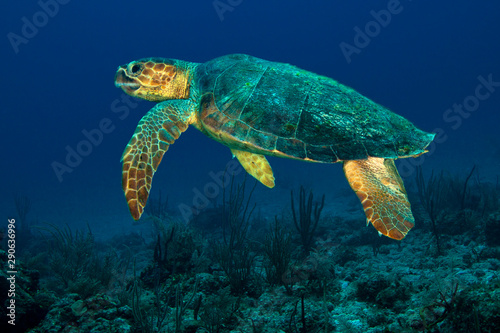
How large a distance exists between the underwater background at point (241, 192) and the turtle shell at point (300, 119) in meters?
1.57

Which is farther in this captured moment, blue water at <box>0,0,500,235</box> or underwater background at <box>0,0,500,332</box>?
blue water at <box>0,0,500,235</box>

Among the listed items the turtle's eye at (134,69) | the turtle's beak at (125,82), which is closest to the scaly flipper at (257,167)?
the turtle's beak at (125,82)

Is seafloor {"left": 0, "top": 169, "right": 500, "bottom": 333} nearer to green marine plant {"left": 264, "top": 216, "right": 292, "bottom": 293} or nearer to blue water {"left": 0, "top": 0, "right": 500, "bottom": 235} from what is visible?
green marine plant {"left": 264, "top": 216, "right": 292, "bottom": 293}

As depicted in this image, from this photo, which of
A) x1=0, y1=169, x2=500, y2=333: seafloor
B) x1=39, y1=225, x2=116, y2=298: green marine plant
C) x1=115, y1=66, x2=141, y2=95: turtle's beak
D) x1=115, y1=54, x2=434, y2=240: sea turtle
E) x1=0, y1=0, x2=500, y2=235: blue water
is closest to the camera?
x1=0, y1=169, x2=500, y2=333: seafloor

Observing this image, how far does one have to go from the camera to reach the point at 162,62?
4.89m

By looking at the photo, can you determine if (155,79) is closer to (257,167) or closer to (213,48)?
(257,167)

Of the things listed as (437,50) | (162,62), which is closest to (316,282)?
(162,62)

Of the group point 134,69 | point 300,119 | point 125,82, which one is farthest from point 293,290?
point 134,69

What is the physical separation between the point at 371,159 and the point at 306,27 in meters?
116

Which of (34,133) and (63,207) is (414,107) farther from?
(34,133)

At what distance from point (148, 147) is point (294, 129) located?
6.87ft

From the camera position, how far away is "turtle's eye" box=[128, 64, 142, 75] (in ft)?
15.4

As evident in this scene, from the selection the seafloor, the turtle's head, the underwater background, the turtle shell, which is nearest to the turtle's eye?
the turtle's head

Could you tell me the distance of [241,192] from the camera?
9727 mm
